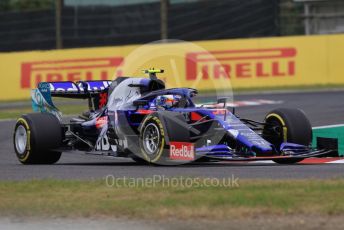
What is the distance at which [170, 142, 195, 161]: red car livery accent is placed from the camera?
38.5 feet

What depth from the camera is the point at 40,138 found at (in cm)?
1341

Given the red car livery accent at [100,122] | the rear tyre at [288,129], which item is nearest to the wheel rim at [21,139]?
the red car livery accent at [100,122]

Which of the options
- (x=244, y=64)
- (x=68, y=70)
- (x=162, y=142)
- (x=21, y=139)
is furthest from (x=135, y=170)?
(x=68, y=70)

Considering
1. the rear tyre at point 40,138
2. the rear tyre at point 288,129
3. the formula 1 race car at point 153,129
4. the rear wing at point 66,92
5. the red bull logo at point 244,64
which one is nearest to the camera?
the formula 1 race car at point 153,129

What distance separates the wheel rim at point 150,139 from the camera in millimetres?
12102

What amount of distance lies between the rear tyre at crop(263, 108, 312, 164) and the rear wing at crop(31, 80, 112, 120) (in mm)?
2996

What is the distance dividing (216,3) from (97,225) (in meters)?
23.4

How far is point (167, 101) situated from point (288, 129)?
180 cm

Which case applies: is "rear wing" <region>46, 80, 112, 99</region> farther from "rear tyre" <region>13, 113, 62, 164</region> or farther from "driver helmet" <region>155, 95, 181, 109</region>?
"driver helmet" <region>155, 95, 181, 109</region>

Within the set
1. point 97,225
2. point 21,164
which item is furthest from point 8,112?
Answer: point 97,225

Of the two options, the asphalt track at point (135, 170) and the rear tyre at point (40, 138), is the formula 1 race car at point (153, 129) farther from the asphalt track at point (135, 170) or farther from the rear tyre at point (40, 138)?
the asphalt track at point (135, 170)

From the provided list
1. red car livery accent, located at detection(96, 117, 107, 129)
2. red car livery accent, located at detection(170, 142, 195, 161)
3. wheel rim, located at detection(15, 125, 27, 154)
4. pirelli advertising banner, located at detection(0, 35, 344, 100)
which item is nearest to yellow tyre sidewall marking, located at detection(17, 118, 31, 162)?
wheel rim, located at detection(15, 125, 27, 154)

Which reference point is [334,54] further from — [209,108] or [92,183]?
[92,183]

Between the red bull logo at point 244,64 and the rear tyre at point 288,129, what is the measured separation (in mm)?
15444
